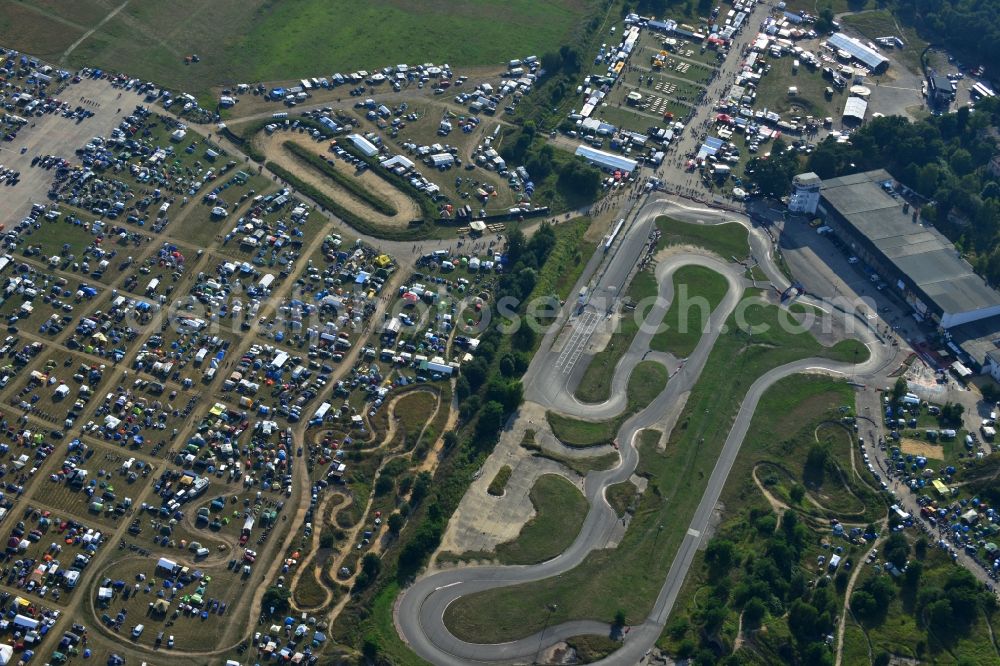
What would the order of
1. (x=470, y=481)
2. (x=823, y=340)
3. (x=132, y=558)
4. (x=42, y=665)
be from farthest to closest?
(x=823, y=340) → (x=470, y=481) → (x=132, y=558) → (x=42, y=665)

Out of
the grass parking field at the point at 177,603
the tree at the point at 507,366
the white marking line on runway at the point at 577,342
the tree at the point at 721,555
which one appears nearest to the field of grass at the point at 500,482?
the tree at the point at 507,366

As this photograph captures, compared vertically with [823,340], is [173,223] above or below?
below

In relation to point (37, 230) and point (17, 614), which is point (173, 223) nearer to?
point (37, 230)

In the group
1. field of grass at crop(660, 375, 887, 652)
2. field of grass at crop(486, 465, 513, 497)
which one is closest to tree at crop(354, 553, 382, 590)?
field of grass at crop(486, 465, 513, 497)

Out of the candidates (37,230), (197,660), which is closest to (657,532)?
(197,660)

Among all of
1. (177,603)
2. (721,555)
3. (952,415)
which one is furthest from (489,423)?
(952,415)

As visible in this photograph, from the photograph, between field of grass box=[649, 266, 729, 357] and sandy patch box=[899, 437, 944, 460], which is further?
field of grass box=[649, 266, 729, 357]

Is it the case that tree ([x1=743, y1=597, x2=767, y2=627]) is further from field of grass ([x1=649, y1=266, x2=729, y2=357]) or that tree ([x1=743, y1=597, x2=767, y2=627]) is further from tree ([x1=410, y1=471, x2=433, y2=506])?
field of grass ([x1=649, y1=266, x2=729, y2=357])
